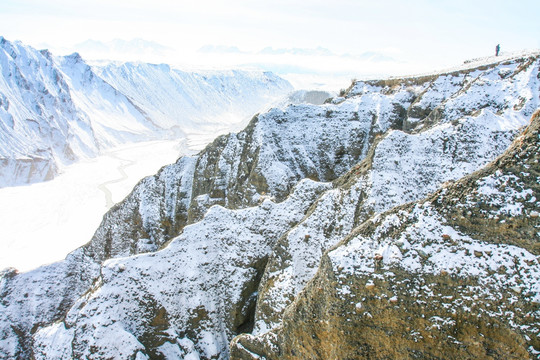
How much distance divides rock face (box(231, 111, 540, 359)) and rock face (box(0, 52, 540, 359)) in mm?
48

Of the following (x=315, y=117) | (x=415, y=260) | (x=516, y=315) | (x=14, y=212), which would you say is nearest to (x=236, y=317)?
(x=415, y=260)

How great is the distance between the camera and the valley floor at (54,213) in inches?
3821

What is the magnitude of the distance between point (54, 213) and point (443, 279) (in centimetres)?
15626

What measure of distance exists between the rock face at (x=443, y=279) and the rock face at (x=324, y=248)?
0.16 feet

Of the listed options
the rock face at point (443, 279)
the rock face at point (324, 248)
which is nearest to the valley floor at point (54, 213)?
the rock face at point (324, 248)

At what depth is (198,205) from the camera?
44812 mm

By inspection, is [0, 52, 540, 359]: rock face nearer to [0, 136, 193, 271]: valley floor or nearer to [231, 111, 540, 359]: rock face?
[231, 111, 540, 359]: rock face

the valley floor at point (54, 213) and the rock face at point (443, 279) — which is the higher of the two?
the rock face at point (443, 279)

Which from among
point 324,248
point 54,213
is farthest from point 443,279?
point 54,213

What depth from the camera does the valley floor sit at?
9706cm

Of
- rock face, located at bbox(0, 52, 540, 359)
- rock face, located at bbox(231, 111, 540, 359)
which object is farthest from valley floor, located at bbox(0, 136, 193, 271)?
rock face, located at bbox(231, 111, 540, 359)

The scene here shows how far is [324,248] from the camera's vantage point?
21.6 m

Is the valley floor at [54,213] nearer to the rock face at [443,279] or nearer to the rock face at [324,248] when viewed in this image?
the rock face at [324,248]

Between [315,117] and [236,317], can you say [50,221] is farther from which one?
[236,317]
